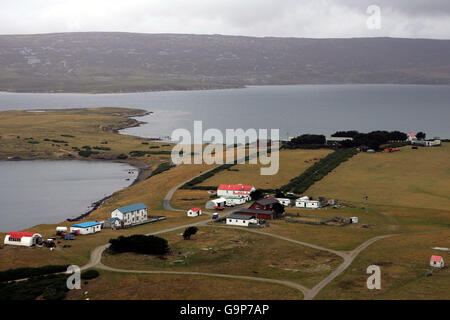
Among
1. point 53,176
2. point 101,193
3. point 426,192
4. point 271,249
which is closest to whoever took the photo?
point 271,249

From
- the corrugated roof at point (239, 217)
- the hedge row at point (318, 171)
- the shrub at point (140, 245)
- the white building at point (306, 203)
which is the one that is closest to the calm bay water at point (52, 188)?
the shrub at point (140, 245)

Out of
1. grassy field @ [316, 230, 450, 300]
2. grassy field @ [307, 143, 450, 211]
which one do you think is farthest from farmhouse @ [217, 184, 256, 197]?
grassy field @ [316, 230, 450, 300]

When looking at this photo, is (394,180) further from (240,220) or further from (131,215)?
(131,215)

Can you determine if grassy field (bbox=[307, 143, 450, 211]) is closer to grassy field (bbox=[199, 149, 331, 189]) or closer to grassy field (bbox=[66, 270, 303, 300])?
grassy field (bbox=[199, 149, 331, 189])

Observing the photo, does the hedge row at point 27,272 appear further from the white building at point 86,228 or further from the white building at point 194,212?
the white building at point 194,212

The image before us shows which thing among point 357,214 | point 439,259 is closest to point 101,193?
point 357,214
